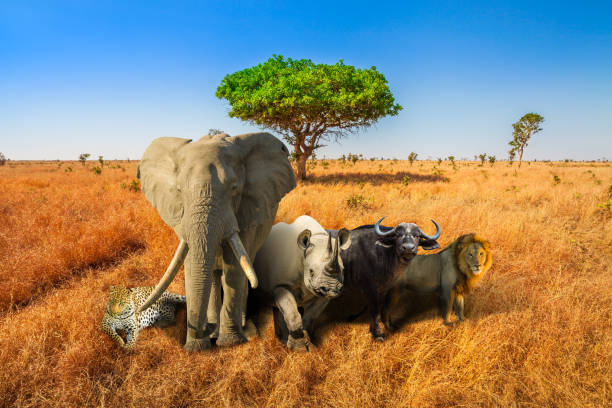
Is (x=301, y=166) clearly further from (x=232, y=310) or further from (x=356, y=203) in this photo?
(x=232, y=310)

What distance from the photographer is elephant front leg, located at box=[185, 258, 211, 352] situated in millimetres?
2779

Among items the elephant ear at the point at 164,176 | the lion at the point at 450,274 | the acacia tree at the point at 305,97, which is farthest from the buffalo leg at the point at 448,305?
the acacia tree at the point at 305,97

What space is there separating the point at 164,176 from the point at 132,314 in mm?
1784

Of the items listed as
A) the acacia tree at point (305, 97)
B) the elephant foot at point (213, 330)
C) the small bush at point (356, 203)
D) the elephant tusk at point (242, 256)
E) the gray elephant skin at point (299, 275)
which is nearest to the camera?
the elephant tusk at point (242, 256)

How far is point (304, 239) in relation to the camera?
10.5 feet

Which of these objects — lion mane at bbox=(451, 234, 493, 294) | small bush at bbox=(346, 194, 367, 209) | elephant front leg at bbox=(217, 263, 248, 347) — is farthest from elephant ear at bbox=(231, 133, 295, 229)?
small bush at bbox=(346, 194, 367, 209)

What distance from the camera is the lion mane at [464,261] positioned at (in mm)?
3416

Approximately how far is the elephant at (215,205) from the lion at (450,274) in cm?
185

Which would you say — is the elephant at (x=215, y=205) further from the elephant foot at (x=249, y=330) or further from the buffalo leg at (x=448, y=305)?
the buffalo leg at (x=448, y=305)

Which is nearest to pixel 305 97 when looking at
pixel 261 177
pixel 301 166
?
pixel 301 166

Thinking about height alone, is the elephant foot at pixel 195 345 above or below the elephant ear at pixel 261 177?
below

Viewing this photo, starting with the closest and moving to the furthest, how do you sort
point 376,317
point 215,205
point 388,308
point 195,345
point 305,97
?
1. point 215,205
2. point 195,345
3. point 376,317
4. point 388,308
5. point 305,97

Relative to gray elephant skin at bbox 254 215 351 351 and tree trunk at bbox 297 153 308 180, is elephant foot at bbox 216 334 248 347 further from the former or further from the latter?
tree trunk at bbox 297 153 308 180

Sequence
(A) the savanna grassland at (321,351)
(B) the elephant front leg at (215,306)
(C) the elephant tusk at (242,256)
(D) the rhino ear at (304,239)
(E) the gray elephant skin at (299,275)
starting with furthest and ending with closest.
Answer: (B) the elephant front leg at (215,306)
(D) the rhino ear at (304,239)
(E) the gray elephant skin at (299,275)
(C) the elephant tusk at (242,256)
(A) the savanna grassland at (321,351)
